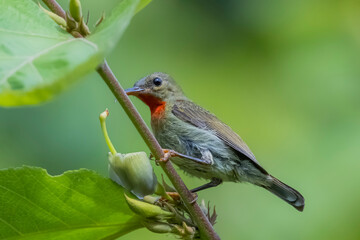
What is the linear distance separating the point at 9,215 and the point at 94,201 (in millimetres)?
300

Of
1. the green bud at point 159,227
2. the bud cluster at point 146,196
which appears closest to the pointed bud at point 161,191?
the bud cluster at point 146,196

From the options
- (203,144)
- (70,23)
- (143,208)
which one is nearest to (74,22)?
(70,23)

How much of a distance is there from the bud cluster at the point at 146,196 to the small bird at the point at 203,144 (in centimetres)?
128

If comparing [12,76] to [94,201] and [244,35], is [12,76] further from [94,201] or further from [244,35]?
[244,35]

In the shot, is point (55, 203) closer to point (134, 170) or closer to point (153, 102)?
point (134, 170)

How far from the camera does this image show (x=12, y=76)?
1.20m

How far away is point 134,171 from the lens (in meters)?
1.91

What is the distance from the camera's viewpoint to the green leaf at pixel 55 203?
196 cm

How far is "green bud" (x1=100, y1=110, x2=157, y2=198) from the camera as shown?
190 cm

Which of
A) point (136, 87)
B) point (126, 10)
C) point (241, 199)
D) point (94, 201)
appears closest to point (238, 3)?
point (136, 87)

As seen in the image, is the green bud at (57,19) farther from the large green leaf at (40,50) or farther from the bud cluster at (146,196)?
the bud cluster at (146,196)

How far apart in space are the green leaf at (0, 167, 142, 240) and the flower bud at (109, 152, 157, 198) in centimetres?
7

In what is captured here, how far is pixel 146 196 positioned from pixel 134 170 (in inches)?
4.8

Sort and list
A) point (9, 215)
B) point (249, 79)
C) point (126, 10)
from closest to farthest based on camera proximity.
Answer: point (126, 10) < point (9, 215) < point (249, 79)
